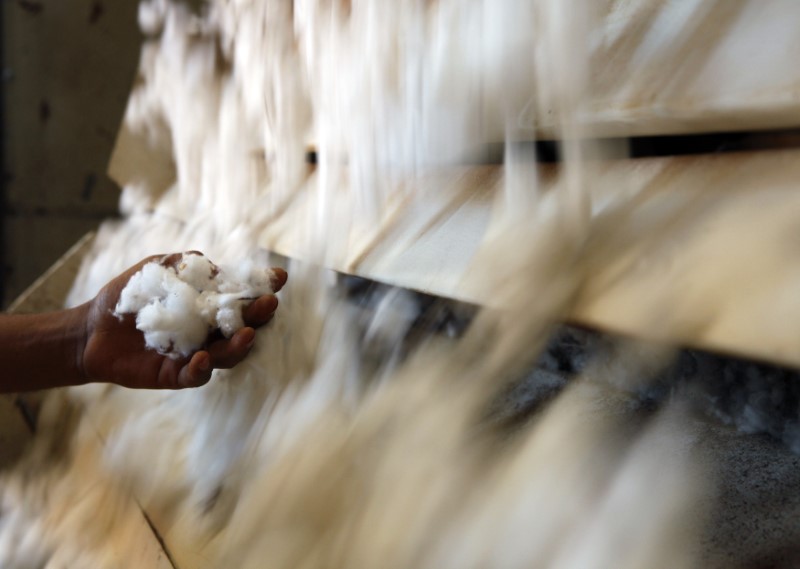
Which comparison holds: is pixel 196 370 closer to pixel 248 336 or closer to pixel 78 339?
pixel 248 336

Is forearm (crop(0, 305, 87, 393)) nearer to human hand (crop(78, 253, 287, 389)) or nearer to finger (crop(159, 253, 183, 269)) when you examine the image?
human hand (crop(78, 253, 287, 389))

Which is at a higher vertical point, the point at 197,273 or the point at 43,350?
the point at 197,273

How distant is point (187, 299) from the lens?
0.69 m

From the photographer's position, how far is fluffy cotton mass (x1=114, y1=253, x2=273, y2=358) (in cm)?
69

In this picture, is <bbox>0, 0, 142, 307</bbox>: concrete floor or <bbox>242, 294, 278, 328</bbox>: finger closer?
<bbox>242, 294, 278, 328</bbox>: finger

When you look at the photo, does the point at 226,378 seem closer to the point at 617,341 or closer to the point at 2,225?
the point at 617,341

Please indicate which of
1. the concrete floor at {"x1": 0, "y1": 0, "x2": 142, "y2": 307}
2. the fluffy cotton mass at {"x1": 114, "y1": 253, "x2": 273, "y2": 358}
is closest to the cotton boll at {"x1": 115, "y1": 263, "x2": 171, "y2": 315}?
the fluffy cotton mass at {"x1": 114, "y1": 253, "x2": 273, "y2": 358}

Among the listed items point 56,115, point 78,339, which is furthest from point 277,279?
point 56,115

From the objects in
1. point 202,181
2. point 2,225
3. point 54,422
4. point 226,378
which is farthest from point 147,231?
point 2,225

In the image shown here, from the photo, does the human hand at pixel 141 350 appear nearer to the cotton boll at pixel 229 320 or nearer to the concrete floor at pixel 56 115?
the cotton boll at pixel 229 320

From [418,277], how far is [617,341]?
27 centimetres

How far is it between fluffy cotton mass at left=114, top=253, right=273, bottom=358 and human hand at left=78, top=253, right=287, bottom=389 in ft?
0.04

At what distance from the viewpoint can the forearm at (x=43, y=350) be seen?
0.79 metres

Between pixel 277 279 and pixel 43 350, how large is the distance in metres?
0.31
